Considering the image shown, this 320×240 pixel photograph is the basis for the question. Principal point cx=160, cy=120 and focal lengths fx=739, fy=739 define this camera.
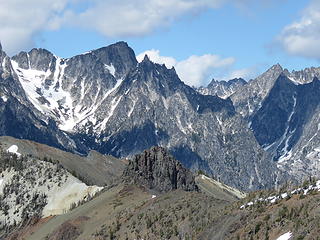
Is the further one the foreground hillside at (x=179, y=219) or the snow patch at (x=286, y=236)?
the foreground hillside at (x=179, y=219)

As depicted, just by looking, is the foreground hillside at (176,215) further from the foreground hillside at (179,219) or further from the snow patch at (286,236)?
the snow patch at (286,236)

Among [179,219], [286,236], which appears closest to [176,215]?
[179,219]

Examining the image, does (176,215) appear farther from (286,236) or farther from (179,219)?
(286,236)

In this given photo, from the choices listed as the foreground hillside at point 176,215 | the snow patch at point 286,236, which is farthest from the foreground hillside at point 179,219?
the snow patch at point 286,236

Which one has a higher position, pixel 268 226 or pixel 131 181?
pixel 131 181

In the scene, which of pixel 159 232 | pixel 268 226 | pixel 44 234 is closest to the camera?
pixel 268 226

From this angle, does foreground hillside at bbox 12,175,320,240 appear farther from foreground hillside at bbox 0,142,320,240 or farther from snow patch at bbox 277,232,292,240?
snow patch at bbox 277,232,292,240

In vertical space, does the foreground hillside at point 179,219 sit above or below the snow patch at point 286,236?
above

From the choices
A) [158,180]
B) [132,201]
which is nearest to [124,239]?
[132,201]

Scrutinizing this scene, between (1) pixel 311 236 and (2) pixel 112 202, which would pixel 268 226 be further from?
→ (2) pixel 112 202

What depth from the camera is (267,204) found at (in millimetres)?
86625

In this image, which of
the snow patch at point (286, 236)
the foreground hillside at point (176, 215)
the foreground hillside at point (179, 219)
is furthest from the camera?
the foreground hillside at point (176, 215)

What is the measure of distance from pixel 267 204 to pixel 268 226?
8620 mm

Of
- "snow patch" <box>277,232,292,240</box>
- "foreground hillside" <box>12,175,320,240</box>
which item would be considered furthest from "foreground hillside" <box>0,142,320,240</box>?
"snow patch" <box>277,232,292,240</box>
